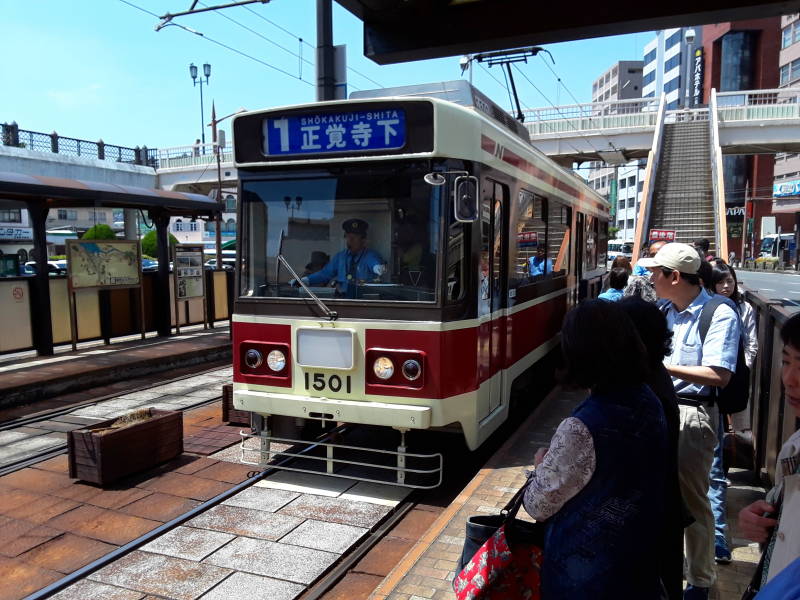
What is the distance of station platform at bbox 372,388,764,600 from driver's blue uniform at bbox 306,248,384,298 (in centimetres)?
181

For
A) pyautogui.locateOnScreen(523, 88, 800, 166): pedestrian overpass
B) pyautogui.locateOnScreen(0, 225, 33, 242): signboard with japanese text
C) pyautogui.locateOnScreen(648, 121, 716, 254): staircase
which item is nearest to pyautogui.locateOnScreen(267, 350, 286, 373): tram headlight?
pyautogui.locateOnScreen(648, 121, 716, 254): staircase

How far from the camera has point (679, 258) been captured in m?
3.50

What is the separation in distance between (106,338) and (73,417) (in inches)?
A: 176

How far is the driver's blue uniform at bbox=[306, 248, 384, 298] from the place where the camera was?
519 centimetres

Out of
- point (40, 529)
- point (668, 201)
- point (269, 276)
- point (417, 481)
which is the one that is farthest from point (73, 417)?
point (668, 201)

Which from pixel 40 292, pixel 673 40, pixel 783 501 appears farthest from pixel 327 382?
pixel 673 40

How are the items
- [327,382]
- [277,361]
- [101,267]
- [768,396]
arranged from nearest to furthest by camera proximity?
[768,396] → [327,382] → [277,361] → [101,267]

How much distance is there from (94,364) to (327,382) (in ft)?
20.2

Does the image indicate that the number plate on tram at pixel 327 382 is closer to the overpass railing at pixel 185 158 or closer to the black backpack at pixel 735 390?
the black backpack at pixel 735 390

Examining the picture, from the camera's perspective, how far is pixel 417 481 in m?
5.70

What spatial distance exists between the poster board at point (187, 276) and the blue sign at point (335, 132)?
28.5 feet

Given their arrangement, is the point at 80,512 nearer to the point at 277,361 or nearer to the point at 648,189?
the point at 277,361

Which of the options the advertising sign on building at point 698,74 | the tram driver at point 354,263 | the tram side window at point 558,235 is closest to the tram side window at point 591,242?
the tram side window at point 558,235

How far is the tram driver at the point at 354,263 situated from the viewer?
5176mm
